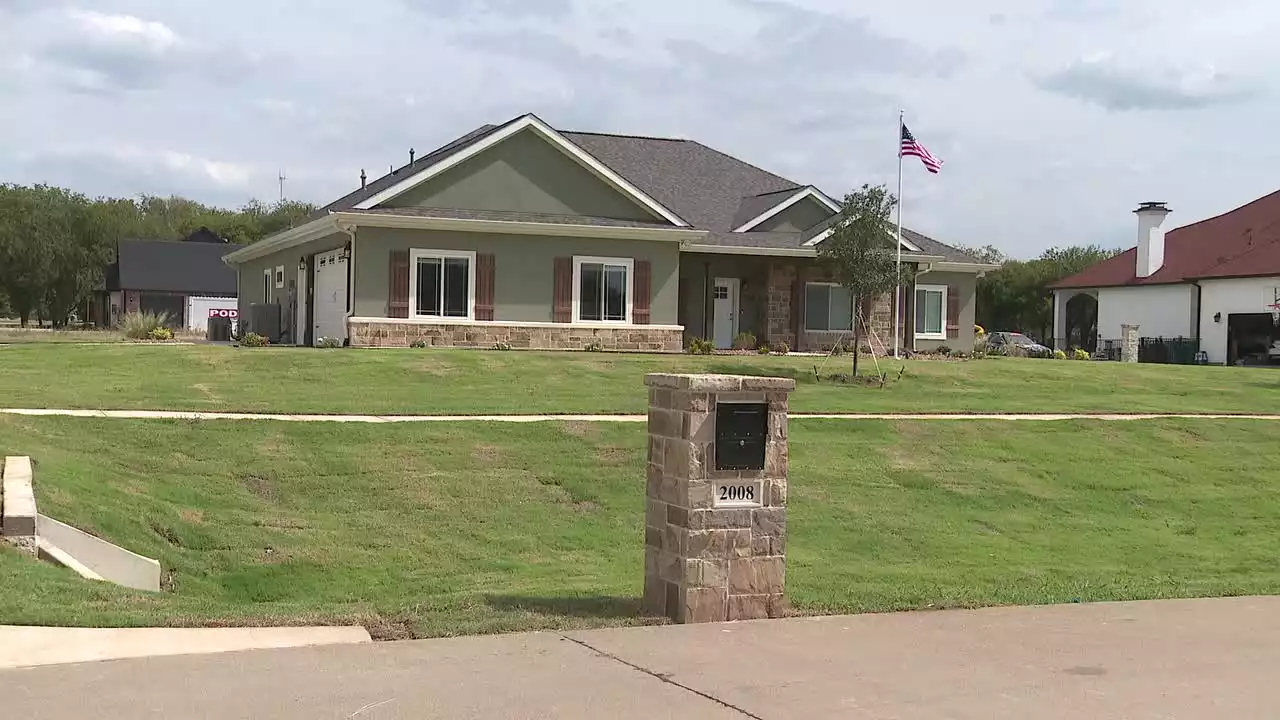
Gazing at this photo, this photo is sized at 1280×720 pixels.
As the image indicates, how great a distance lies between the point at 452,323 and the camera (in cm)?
2808

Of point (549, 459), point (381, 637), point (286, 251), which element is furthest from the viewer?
point (286, 251)

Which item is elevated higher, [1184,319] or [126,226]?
[126,226]

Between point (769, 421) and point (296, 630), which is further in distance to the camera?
point (769, 421)

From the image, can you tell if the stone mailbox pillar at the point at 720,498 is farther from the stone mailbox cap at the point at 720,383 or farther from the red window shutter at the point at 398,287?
the red window shutter at the point at 398,287

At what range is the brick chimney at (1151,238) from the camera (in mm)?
48406

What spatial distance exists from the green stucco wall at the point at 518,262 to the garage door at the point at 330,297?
1.29 meters

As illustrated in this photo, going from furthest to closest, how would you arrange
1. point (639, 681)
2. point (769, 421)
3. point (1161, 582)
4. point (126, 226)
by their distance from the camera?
1. point (126, 226)
2. point (1161, 582)
3. point (769, 421)
4. point (639, 681)

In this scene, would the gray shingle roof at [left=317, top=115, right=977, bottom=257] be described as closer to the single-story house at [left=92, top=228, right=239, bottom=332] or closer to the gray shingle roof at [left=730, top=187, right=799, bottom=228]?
the gray shingle roof at [left=730, top=187, right=799, bottom=228]

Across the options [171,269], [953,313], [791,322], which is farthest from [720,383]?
[171,269]

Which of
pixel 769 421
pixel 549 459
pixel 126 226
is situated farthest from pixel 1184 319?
pixel 126 226

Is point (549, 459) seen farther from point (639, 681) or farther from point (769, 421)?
point (639, 681)

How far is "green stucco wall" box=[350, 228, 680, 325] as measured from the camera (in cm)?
2756

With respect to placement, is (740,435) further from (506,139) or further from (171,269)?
(171,269)

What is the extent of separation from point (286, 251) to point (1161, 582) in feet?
95.2
